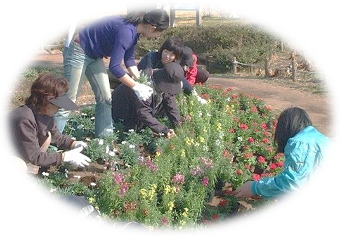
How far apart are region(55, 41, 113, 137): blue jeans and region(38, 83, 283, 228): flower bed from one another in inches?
7.0

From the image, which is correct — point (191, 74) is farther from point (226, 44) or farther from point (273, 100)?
point (226, 44)

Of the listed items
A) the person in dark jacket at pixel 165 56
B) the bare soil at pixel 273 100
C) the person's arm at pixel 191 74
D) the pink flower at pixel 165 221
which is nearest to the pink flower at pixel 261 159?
the bare soil at pixel 273 100

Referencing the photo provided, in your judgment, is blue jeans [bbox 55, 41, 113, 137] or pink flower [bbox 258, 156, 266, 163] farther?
blue jeans [bbox 55, 41, 113, 137]

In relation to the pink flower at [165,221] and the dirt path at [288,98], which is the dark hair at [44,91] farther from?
the dirt path at [288,98]

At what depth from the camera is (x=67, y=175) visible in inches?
148

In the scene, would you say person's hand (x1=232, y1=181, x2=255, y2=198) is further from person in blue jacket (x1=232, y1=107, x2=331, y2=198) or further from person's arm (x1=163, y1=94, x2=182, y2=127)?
person's arm (x1=163, y1=94, x2=182, y2=127)

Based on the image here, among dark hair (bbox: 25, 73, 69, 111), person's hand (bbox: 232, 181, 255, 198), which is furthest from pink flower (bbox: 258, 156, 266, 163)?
dark hair (bbox: 25, 73, 69, 111)

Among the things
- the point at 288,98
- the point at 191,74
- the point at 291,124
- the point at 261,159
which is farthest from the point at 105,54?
the point at 288,98

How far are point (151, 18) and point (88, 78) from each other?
87cm

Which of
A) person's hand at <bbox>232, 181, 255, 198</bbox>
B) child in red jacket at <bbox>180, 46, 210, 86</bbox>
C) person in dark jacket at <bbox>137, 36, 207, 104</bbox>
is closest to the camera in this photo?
person's hand at <bbox>232, 181, 255, 198</bbox>

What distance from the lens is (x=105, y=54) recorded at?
14.2ft

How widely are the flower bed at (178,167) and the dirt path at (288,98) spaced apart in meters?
1.04

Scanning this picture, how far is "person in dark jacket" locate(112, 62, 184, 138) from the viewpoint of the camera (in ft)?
14.9

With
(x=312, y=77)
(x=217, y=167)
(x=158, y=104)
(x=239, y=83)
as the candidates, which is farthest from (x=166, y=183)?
(x=312, y=77)
